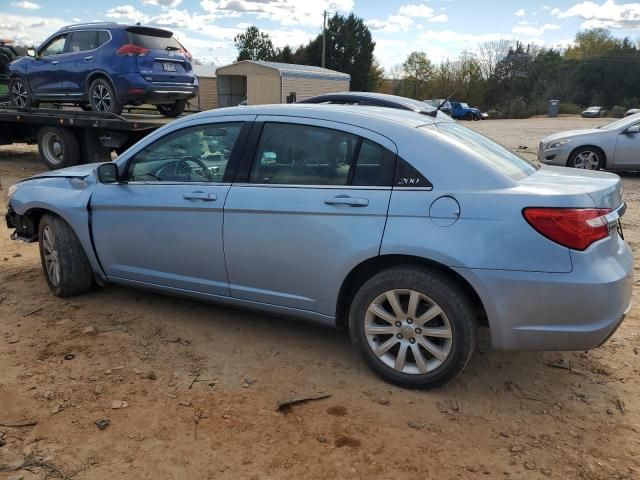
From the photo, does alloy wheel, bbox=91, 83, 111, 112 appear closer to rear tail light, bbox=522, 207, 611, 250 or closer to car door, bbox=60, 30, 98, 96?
car door, bbox=60, 30, 98, 96

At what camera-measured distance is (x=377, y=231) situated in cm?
314

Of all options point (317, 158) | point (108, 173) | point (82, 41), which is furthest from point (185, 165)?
point (82, 41)

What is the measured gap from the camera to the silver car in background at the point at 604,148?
11.0 metres

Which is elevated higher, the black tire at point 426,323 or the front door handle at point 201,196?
the front door handle at point 201,196

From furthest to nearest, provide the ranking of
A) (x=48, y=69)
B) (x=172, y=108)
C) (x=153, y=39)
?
1. (x=172, y=108)
2. (x=48, y=69)
3. (x=153, y=39)

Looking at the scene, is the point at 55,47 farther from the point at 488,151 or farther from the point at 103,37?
the point at 488,151

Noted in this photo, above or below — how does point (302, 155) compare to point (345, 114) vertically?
below

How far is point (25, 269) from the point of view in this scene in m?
5.40

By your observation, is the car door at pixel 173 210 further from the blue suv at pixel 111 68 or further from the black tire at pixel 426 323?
the blue suv at pixel 111 68

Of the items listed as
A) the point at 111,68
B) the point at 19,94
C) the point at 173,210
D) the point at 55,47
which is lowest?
the point at 173,210

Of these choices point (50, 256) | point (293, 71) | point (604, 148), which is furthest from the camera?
point (293, 71)

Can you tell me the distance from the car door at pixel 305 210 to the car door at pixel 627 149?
381 inches

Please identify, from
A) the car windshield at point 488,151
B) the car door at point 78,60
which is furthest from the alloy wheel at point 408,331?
the car door at point 78,60

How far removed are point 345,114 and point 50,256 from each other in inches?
109
